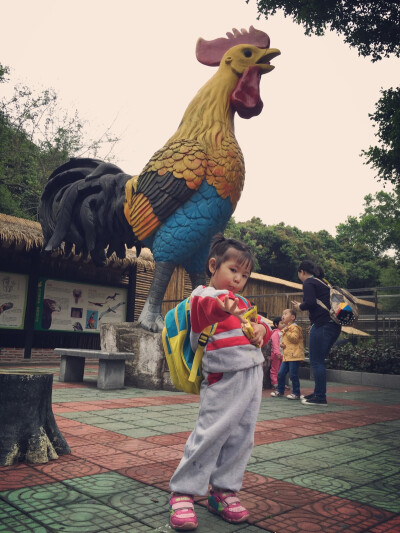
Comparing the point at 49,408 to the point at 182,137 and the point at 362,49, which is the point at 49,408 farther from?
the point at 362,49

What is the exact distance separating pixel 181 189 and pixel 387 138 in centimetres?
641

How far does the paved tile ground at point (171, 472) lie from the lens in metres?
1.99

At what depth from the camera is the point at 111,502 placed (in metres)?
2.15

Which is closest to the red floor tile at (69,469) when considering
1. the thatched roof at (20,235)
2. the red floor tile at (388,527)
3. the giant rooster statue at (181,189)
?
the red floor tile at (388,527)

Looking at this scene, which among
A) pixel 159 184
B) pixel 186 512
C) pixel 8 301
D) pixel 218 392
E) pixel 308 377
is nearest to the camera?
pixel 186 512

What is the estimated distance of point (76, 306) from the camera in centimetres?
1057

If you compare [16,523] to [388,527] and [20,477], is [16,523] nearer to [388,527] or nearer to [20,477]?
[20,477]

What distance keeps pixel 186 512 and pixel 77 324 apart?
9.03 m

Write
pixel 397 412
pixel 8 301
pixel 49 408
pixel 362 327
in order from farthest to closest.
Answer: pixel 362 327, pixel 8 301, pixel 397 412, pixel 49 408

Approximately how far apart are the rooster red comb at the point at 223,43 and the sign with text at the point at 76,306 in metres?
5.86

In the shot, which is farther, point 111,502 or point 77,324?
point 77,324

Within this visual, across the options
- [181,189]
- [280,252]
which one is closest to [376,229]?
[280,252]

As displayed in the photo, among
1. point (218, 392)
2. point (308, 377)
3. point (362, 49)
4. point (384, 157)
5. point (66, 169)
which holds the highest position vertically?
point (362, 49)

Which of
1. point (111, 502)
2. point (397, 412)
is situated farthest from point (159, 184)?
point (111, 502)
